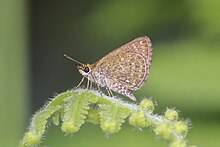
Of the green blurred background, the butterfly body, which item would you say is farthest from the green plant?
the green blurred background

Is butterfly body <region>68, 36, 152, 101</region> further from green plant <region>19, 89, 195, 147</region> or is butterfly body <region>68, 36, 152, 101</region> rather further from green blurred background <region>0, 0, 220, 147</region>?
green blurred background <region>0, 0, 220, 147</region>

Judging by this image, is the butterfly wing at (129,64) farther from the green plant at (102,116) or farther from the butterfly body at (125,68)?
the green plant at (102,116)

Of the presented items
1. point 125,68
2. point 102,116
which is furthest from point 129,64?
point 102,116

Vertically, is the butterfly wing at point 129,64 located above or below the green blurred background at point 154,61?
below

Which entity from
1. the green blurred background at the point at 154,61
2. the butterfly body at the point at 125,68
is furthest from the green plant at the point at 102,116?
the green blurred background at the point at 154,61

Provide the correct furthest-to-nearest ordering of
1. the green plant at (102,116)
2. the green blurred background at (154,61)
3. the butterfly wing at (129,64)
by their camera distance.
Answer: the green blurred background at (154,61)
the butterfly wing at (129,64)
the green plant at (102,116)
